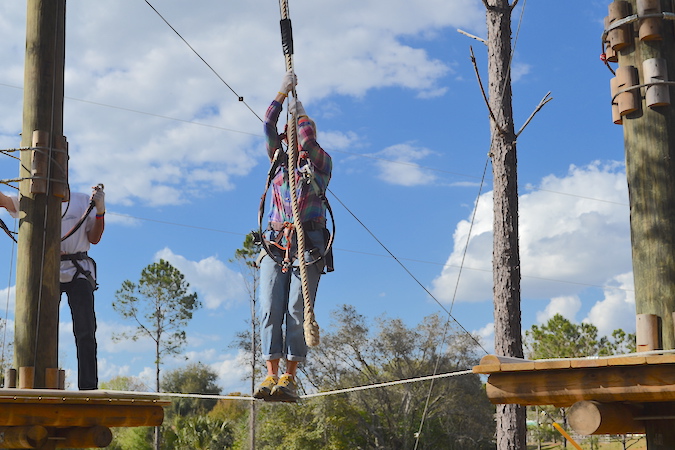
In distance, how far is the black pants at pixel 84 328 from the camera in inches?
188

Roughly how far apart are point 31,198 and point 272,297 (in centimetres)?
145

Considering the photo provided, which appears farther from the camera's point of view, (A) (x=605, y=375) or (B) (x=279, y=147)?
(B) (x=279, y=147)

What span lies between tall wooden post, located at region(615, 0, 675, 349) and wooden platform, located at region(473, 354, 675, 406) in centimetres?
28

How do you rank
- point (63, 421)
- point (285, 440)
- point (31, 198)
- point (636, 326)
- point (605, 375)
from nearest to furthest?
point (605, 375), point (636, 326), point (63, 421), point (31, 198), point (285, 440)

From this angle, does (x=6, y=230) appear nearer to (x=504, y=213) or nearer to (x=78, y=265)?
(x=78, y=265)

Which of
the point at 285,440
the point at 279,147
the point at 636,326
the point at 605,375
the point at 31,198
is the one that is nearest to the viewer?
the point at 605,375

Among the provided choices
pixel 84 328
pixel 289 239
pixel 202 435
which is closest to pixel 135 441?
pixel 202 435

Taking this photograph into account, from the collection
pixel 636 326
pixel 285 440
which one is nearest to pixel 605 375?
pixel 636 326

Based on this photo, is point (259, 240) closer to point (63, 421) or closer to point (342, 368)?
point (63, 421)

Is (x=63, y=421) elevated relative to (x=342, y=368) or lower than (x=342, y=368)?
lower

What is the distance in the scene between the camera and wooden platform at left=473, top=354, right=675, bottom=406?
2.79m

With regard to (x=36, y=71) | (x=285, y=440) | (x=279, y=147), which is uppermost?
(x=36, y=71)

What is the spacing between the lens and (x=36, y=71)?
4609mm

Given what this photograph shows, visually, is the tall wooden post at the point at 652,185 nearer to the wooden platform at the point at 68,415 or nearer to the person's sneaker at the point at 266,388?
the person's sneaker at the point at 266,388
